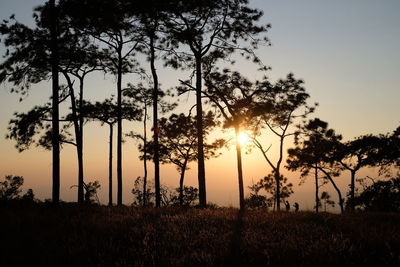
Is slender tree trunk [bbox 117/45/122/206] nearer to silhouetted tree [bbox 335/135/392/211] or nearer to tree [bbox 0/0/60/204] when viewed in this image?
tree [bbox 0/0/60/204]

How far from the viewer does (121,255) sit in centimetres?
687

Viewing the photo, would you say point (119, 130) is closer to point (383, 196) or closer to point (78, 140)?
point (78, 140)

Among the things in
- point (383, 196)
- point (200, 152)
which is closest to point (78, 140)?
point (200, 152)

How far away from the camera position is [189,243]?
753 cm

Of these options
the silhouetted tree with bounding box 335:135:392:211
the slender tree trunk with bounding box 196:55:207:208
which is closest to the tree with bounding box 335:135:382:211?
the silhouetted tree with bounding box 335:135:392:211

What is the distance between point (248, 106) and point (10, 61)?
15151mm

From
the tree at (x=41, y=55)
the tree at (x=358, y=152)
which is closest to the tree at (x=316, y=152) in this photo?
the tree at (x=358, y=152)

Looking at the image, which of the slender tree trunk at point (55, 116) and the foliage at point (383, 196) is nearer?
the slender tree trunk at point (55, 116)

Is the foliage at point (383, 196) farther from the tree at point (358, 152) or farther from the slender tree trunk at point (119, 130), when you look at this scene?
the slender tree trunk at point (119, 130)

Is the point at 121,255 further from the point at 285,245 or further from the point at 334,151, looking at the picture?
the point at 334,151

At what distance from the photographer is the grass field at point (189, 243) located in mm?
6418

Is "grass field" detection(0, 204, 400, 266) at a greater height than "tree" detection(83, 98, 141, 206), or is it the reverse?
"tree" detection(83, 98, 141, 206)

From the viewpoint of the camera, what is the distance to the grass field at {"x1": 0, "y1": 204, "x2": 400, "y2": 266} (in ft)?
21.1

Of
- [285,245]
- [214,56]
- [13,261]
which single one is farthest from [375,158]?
[13,261]
